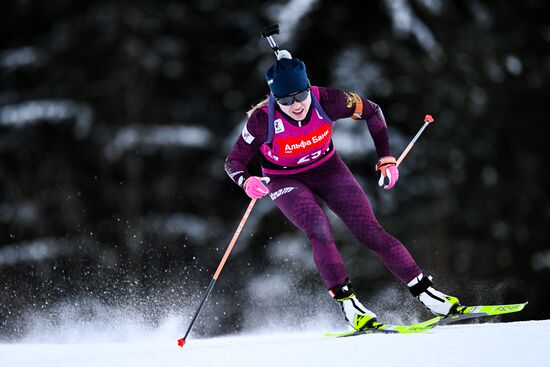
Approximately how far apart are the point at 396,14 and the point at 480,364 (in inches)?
282

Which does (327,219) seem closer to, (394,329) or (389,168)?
(389,168)

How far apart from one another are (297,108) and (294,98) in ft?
0.24

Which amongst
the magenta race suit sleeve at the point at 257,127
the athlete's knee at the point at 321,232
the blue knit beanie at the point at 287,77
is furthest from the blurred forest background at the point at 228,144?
the blue knit beanie at the point at 287,77

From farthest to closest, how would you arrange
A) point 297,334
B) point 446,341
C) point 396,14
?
point 396,14
point 297,334
point 446,341

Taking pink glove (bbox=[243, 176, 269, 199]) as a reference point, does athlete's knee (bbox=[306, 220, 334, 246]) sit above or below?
below

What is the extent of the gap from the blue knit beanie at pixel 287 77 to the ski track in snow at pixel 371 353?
1.34 metres

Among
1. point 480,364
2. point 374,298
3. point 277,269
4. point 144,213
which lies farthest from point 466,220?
point 480,364

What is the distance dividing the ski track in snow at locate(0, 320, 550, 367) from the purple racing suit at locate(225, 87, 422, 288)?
0.44 m

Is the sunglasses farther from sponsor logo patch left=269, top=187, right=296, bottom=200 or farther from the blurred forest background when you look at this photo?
the blurred forest background

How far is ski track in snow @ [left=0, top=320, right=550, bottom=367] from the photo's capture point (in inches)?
114

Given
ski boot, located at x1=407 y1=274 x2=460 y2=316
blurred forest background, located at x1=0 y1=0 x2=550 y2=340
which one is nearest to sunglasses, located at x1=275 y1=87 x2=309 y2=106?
ski boot, located at x1=407 y1=274 x2=460 y2=316

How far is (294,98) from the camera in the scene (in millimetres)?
3480

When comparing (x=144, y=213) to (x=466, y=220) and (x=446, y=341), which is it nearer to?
(x=466, y=220)

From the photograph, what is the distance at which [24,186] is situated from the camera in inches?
380
